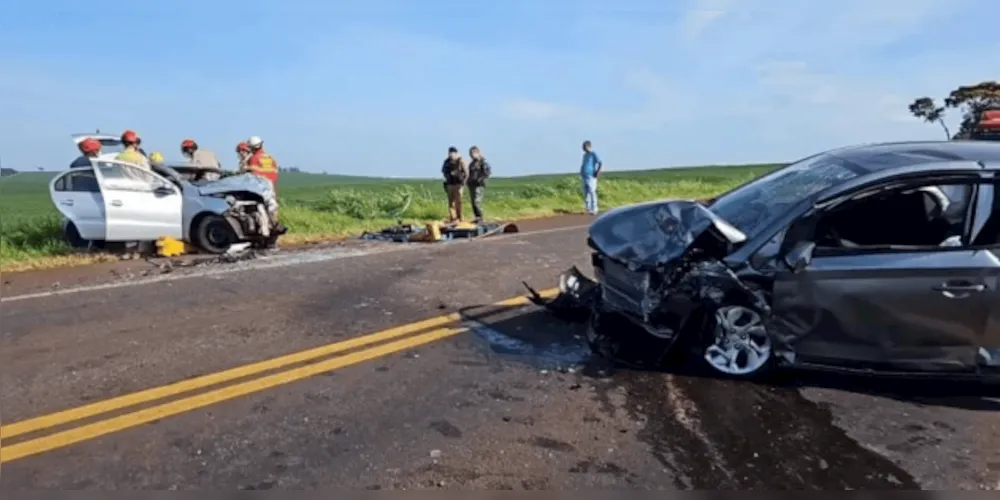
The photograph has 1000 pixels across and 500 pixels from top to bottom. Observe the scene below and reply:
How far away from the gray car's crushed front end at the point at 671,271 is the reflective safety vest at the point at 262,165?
28.5 ft

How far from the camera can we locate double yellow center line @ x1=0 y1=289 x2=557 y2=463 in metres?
3.89

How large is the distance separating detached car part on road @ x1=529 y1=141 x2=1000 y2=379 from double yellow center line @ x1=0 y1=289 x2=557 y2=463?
158 centimetres

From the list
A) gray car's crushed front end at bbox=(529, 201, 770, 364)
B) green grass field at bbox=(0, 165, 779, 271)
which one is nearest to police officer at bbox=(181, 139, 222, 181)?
green grass field at bbox=(0, 165, 779, 271)

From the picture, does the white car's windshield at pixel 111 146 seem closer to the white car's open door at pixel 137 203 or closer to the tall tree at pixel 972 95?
the white car's open door at pixel 137 203

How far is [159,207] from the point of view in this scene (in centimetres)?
1091

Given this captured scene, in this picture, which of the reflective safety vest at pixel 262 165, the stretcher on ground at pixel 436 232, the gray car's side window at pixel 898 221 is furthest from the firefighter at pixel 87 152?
the gray car's side window at pixel 898 221

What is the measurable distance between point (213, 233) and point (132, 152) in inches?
64.1

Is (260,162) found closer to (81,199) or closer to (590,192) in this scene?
(81,199)

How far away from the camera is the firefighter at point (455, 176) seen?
16.0 metres

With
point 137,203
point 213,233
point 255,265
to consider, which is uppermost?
point 137,203

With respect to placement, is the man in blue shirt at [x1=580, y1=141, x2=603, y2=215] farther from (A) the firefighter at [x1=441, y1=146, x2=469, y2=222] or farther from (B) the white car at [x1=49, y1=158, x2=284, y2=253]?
(B) the white car at [x1=49, y1=158, x2=284, y2=253]

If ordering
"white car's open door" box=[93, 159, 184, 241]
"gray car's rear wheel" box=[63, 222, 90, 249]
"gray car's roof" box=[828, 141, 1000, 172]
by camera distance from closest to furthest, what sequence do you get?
"gray car's roof" box=[828, 141, 1000, 172], "white car's open door" box=[93, 159, 184, 241], "gray car's rear wheel" box=[63, 222, 90, 249]

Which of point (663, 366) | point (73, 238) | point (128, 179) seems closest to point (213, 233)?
point (128, 179)

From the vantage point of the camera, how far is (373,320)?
6.35 metres
